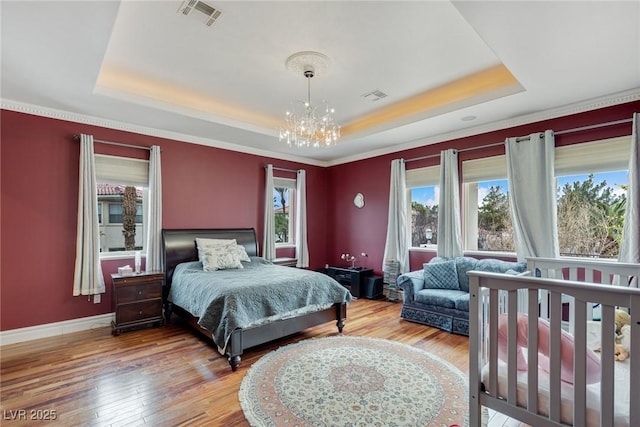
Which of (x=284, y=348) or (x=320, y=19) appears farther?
(x=284, y=348)

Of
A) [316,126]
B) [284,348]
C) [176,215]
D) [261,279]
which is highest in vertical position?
[316,126]

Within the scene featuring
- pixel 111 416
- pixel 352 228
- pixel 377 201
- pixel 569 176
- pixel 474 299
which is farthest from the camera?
pixel 352 228

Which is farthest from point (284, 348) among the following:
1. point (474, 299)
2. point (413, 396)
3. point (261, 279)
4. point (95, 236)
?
point (95, 236)

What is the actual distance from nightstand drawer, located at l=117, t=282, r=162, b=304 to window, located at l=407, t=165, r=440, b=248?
13.0 feet

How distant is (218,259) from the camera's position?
4.10m

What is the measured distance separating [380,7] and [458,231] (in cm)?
324

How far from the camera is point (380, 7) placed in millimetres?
2172

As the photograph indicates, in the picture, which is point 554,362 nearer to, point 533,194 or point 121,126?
point 533,194

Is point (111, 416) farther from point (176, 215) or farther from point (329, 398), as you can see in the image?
point (176, 215)

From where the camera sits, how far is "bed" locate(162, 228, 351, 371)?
2.82m

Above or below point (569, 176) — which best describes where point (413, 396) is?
below

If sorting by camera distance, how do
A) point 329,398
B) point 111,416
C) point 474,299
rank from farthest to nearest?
point 329,398
point 111,416
point 474,299

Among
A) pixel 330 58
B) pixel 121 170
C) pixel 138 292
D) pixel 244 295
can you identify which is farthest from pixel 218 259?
pixel 330 58

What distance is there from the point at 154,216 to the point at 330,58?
3155 mm
